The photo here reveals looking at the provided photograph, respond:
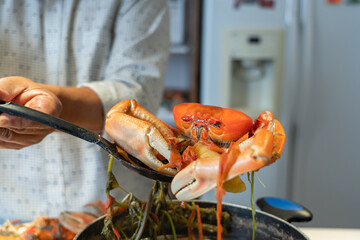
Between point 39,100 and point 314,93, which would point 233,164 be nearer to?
point 39,100

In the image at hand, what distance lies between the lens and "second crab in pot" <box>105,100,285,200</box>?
383 millimetres

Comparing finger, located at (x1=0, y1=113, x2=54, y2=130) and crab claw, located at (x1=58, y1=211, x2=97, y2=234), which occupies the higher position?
finger, located at (x1=0, y1=113, x2=54, y2=130)

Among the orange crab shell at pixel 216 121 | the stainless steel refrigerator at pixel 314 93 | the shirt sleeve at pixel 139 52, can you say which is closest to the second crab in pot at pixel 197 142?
the orange crab shell at pixel 216 121

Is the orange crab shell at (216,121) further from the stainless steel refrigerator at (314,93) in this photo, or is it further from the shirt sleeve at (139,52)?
the stainless steel refrigerator at (314,93)

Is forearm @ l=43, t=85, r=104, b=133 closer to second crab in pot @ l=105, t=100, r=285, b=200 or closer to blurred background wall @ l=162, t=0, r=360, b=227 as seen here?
second crab in pot @ l=105, t=100, r=285, b=200

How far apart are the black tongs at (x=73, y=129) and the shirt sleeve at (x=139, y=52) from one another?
0.41m

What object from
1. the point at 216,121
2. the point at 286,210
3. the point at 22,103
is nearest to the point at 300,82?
the point at 286,210

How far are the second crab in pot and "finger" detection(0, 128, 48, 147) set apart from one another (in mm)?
215

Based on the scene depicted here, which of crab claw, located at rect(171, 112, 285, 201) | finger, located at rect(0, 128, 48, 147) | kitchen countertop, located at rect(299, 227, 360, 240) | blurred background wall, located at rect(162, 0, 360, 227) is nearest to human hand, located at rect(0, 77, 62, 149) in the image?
finger, located at rect(0, 128, 48, 147)

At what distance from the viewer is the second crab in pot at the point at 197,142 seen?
0.38 metres

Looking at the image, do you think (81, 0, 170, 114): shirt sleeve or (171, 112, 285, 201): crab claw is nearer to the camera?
(171, 112, 285, 201): crab claw

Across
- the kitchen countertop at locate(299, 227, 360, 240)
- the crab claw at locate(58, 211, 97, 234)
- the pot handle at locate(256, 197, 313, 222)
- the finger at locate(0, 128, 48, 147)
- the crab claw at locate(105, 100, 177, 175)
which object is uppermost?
the crab claw at locate(105, 100, 177, 175)

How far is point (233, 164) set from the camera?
0.38 metres

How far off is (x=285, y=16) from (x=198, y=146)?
1450 mm
